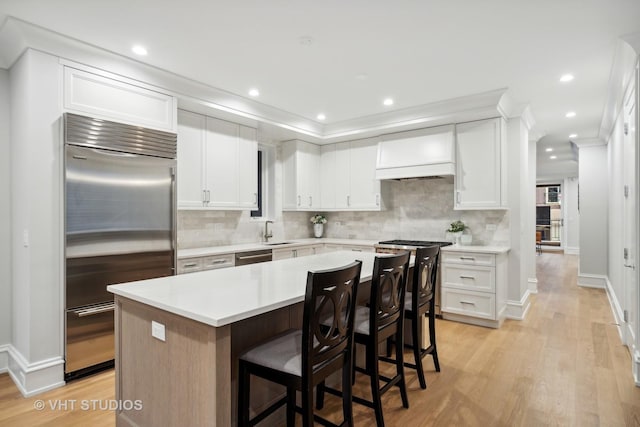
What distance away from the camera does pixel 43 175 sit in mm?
2623

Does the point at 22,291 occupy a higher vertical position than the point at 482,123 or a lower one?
lower

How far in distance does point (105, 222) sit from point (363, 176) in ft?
11.4

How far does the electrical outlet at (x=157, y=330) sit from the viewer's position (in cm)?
167

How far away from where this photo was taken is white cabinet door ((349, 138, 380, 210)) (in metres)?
5.20

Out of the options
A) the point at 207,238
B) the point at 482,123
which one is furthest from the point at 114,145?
the point at 482,123

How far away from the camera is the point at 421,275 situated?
254 centimetres

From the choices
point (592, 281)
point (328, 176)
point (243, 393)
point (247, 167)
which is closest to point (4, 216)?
point (247, 167)

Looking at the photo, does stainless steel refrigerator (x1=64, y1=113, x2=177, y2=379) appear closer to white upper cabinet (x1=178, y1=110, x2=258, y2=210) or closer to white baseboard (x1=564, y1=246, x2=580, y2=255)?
white upper cabinet (x1=178, y1=110, x2=258, y2=210)

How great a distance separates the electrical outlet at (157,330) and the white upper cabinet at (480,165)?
3776mm

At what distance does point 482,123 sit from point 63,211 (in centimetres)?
433

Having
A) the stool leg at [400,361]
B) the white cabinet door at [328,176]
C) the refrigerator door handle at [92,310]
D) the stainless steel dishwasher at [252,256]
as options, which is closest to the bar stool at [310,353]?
the stool leg at [400,361]

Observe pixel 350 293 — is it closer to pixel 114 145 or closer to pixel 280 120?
pixel 114 145

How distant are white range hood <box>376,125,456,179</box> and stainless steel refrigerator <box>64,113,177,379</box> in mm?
2895

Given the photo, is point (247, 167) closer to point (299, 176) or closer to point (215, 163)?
point (215, 163)
